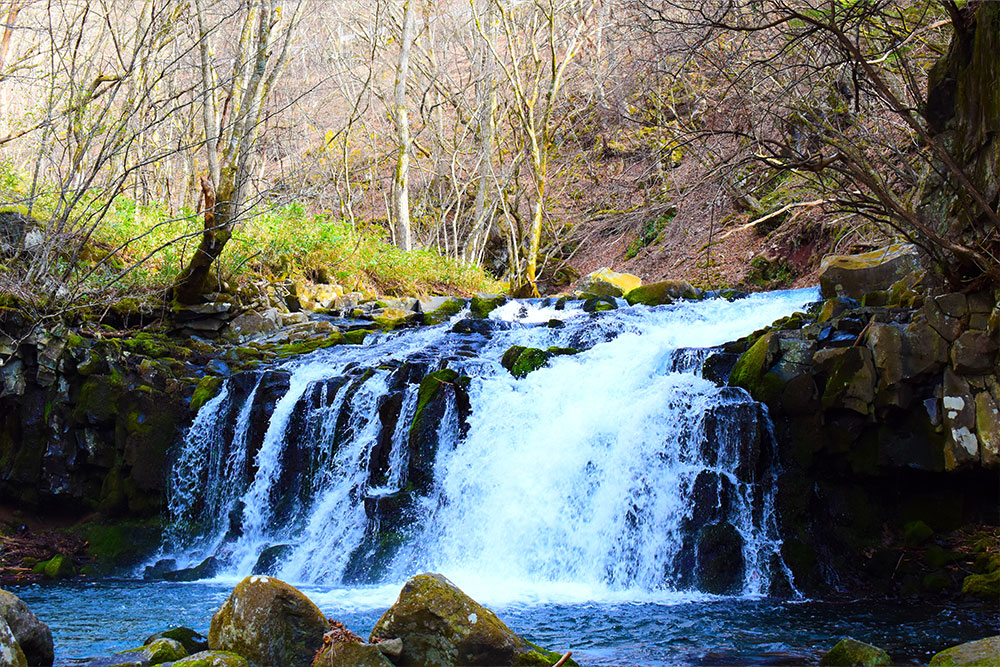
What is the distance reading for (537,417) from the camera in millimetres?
9000

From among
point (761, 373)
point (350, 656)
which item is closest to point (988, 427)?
point (761, 373)

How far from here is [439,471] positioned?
28.3 feet

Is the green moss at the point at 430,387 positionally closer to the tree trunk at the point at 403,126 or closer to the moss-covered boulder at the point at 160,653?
the moss-covered boulder at the point at 160,653

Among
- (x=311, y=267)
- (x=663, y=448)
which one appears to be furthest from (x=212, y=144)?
(x=663, y=448)

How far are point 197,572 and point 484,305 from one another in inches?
266

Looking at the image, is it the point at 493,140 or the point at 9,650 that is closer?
the point at 9,650

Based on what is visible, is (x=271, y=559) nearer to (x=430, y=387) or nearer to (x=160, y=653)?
(x=430, y=387)

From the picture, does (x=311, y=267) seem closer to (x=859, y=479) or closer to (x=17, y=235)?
(x=17, y=235)

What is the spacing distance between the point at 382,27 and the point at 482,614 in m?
17.8

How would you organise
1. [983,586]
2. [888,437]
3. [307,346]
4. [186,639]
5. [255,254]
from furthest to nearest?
1. [255,254]
2. [307,346]
3. [888,437]
4. [983,586]
5. [186,639]

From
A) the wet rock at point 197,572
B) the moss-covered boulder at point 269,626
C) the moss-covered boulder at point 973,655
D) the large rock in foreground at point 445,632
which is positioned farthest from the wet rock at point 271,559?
the moss-covered boulder at point 973,655

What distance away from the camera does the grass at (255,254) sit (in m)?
11.2

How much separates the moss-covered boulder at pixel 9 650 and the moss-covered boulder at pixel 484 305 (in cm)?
980

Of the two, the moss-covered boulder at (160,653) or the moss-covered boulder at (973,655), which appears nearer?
the moss-covered boulder at (973,655)
